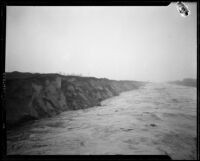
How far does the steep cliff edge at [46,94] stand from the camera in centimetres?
380

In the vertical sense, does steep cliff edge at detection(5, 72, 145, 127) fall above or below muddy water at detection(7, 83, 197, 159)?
above

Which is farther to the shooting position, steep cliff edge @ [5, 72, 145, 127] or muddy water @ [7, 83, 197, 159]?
steep cliff edge @ [5, 72, 145, 127]

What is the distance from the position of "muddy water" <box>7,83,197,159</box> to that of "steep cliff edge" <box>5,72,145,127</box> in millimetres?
284

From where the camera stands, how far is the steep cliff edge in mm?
3799

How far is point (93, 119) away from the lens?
13.7 ft

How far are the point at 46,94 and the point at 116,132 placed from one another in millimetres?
2402

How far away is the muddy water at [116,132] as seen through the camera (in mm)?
3048

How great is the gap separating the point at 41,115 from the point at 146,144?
9.47 ft

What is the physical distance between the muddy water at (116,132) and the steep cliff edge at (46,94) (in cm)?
28

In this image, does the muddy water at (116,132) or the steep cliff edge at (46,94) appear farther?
the steep cliff edge at (46,94)

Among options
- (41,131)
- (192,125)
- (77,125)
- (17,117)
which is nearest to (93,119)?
(77,125)

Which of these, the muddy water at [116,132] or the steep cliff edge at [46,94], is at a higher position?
the steep cliff edge at [46,94]

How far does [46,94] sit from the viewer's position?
14.5 feet
